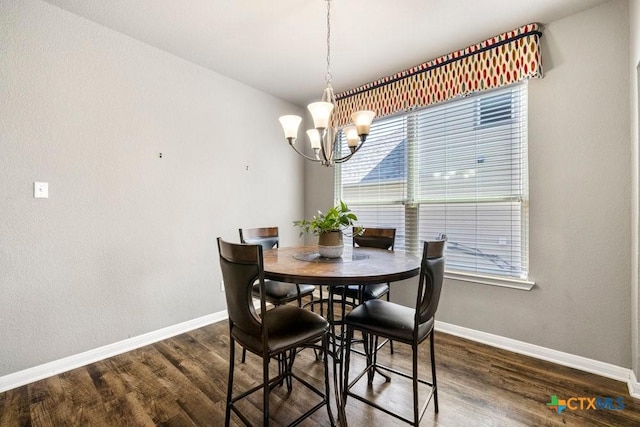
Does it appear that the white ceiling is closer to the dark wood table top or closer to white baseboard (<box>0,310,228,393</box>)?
the dark wood table top

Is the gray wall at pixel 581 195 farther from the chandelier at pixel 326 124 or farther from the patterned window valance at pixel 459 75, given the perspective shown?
the chandelier at pixel 326 124

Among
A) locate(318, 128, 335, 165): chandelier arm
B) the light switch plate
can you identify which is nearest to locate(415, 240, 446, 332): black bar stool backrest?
locate(318, 128, 335, 165): chandelier arm

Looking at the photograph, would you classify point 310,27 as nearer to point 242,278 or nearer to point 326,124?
point 326,124

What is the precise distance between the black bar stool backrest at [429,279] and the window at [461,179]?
131cm

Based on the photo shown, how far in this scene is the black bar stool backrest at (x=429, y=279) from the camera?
1396mm

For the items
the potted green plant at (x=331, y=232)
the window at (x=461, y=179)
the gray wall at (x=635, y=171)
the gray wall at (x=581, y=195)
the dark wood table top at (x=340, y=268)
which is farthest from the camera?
the window at (x=461, y=179)

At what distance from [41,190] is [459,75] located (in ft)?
11.3

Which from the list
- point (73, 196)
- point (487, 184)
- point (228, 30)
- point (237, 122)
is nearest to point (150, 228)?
point (73, 196)

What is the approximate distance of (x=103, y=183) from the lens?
228 cm

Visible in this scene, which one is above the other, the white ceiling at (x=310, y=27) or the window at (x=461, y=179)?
the white ceiling at (x=310, y=27)

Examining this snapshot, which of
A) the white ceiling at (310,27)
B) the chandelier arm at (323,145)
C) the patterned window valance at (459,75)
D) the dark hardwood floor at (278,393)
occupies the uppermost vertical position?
the white ceiling at (310,27)

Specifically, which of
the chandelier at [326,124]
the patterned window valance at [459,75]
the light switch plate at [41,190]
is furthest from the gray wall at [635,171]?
the light switch plate at [41,190]

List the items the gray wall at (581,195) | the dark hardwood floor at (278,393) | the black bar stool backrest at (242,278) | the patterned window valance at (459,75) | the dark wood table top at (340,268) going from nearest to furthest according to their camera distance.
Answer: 1. the black bar stool backrest at (242,278)
2. the dark wood table top at (340,268)
3. the dark hardwood floor at (278,393)
4. the gray wall at (581,195)
5. the patterned window valance at (459,75)

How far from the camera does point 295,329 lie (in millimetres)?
1469
